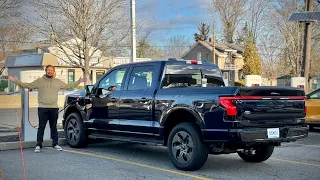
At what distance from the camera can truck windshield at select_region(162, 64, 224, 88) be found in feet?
28.1

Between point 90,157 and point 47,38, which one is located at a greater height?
point 47,38

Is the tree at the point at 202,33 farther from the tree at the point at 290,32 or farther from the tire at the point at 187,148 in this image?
the tire at the point at 187,148

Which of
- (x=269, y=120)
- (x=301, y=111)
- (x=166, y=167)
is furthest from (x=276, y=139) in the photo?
(x=166, y=167)

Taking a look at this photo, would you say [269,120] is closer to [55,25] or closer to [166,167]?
[166,167]

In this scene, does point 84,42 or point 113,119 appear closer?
point 113,119

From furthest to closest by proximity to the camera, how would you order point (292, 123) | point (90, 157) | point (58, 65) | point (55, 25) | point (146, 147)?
point (58, 65) → point (55, 25) → point (146, 147) → point (90, 157) → point (292, 123)

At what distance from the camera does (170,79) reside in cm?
856

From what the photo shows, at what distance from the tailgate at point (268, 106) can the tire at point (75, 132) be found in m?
4.46

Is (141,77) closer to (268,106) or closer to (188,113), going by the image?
(188,113)

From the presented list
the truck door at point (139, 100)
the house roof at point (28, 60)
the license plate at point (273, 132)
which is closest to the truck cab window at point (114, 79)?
the truck door at point (139, 100)

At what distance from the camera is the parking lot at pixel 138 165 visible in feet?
23.8

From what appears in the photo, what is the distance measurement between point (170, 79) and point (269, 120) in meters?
2.22

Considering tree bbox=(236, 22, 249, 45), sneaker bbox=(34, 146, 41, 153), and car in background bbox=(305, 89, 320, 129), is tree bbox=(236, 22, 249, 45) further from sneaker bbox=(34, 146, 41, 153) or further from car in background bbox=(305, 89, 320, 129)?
sneaker bbox=(34, 146, 41, 153)

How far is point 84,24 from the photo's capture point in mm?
20922
